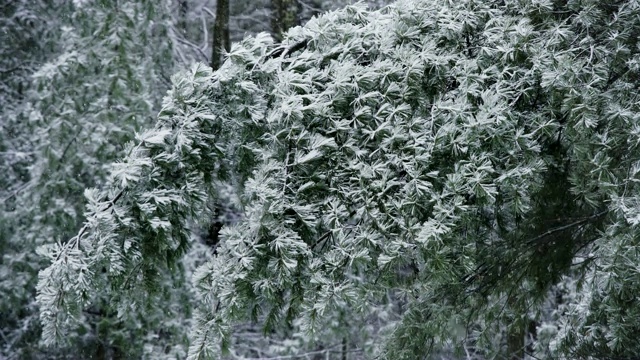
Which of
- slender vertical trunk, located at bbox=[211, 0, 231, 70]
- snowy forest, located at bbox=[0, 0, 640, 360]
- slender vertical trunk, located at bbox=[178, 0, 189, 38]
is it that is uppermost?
snowy forest, located at bbox=[0, 0, 640, 360]

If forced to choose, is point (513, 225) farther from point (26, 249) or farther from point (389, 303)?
point (26, 249)

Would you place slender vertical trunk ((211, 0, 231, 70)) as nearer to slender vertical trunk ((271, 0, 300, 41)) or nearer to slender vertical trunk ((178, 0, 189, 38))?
slender vertical trunk ((271, 0, 300, 41))

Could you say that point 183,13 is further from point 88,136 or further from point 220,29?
point 88,136

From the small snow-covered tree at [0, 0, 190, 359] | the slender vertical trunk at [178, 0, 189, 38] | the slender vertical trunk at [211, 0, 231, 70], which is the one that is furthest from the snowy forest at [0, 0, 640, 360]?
the slender vertical trunk at [178, 0, 189, 38]

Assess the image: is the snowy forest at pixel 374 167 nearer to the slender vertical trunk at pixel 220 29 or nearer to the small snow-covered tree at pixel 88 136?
the small snow-covered tree at pixel 88 136

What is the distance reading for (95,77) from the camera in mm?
7121

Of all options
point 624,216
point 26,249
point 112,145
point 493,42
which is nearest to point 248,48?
point 493,42

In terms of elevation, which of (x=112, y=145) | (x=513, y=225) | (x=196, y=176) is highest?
(x=196, y=176)

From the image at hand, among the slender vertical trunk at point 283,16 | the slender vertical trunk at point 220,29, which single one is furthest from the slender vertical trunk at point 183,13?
the slender vertical trunk at point 220,29

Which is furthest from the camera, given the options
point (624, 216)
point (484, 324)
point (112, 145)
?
point (112, 145)

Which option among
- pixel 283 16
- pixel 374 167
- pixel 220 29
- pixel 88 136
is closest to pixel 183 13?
pixel 283 16

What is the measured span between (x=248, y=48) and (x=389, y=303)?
4.81 metres

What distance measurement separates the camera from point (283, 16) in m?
9.04

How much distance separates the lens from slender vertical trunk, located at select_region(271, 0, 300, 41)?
868 cm
